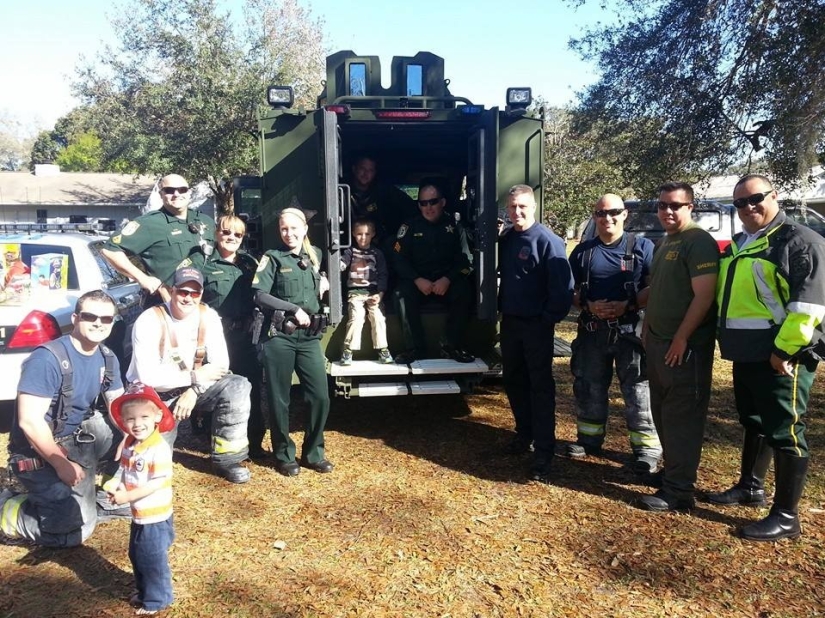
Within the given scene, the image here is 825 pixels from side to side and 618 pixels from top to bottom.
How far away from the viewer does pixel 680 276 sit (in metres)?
3.83

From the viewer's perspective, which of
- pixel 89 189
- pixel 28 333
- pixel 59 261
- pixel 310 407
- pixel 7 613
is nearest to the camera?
pixel 7 613

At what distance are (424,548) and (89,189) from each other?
35663mm

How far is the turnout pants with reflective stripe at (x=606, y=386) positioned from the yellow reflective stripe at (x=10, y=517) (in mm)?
3566

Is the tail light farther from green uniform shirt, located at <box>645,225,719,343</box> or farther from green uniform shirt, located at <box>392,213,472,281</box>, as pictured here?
green uniform shirt, located at <box>645,225,719,343</box>

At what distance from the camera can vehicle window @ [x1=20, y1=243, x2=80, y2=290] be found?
5.25 metres

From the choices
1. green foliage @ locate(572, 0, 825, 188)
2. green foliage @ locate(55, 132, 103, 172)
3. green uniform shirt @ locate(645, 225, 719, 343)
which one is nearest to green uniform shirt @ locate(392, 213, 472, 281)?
green uniform shirt @ locate(645, 225, 719, 343)

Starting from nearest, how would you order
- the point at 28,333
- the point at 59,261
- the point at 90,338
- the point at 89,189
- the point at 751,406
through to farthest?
the point at 90,338 < the point at 751,406 < the point at 28,333 < the point at 59,261 < the point at 89,189

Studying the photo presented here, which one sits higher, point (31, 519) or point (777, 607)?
point (31, 519)

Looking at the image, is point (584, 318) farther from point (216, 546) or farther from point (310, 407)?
point (216, 546)

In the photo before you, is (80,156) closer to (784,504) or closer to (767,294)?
(767,294)

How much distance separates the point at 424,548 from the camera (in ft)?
11.6

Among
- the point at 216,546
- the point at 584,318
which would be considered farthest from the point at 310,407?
the point at 584,318

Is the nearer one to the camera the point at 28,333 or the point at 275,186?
the point at 28,333

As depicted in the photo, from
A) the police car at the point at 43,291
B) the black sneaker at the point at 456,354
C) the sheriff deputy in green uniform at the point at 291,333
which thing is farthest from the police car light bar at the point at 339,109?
the police car at the point at 43,291
